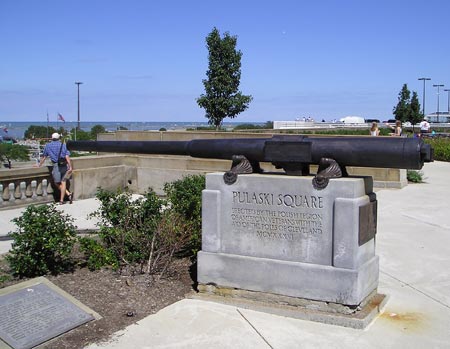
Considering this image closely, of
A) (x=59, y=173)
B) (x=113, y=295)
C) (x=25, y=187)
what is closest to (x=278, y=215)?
(x=113, y=295)

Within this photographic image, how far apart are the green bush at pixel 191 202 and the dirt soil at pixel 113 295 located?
17.7 inches

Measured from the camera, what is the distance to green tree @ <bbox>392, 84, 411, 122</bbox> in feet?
187

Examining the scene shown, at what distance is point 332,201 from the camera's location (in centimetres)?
500

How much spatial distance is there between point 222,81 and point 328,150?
2589cm

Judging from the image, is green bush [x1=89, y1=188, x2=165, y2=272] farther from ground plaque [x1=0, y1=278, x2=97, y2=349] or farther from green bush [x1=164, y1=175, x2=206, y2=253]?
ground plaque [x1=0, y1=278, x2=97, y2=349]

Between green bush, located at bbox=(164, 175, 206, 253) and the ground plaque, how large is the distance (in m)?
2.13

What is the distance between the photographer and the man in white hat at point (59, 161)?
11.5m

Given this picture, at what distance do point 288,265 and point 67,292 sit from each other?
237cm

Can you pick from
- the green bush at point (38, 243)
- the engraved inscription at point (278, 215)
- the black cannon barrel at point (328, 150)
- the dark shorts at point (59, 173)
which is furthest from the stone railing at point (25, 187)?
the engraved inscription at point (278, 215)

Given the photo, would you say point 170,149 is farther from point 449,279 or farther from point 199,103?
point 199,103

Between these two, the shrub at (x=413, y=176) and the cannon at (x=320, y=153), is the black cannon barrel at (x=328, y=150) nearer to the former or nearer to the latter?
the cannon at (x=320, y=153)

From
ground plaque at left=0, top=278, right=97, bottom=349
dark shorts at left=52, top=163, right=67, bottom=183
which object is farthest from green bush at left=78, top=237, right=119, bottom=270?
dark shorts at left=52, top=163, right=67, bottom=183

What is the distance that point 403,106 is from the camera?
5744 centimetres

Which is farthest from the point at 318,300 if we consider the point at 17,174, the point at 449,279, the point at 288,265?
the point at 17,174
